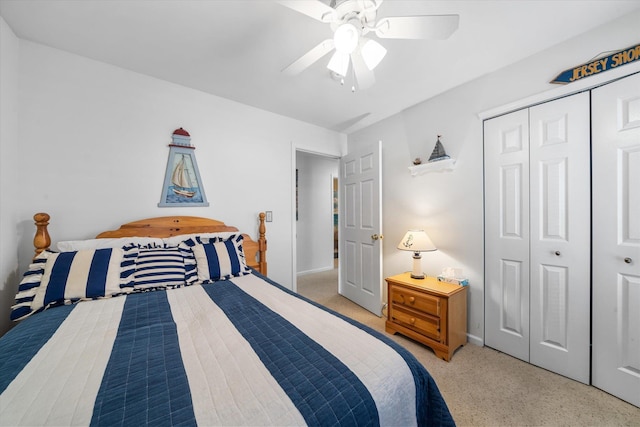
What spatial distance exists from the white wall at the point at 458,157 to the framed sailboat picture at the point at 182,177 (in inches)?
85.9

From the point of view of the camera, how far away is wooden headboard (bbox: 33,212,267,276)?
167 centimetres

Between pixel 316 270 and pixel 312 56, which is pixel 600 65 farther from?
pixel 316 270

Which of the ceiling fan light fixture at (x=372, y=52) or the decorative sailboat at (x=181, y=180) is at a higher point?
the ceiling fan light fixture at (x=372, y=52)

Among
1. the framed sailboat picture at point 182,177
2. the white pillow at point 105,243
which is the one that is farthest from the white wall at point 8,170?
the framed sailboat picture at point 182,177

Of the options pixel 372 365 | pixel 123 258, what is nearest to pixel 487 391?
pixel 372 365

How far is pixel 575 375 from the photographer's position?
5.51 ft

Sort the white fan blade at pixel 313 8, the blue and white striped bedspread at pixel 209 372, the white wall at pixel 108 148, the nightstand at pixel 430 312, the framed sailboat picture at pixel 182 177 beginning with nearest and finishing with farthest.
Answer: the blue and white striped bedspread at pixel 209 372, the white fan blade at pixel 313 8, the white wall at pixel 108 148, the nightstand at pixel 430 312, the framed sailboat picture at pixel 182 177

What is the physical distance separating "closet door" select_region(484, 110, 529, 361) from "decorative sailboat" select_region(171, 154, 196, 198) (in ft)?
9.21

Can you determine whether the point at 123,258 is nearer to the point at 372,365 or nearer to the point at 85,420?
the point at 85,420

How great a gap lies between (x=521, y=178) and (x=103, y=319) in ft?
9.70

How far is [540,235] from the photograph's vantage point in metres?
1.85

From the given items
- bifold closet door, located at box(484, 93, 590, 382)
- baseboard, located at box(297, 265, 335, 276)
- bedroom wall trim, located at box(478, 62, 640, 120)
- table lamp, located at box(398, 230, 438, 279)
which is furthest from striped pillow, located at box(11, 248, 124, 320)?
baseboard, located at box(297, 265, 335, 276)

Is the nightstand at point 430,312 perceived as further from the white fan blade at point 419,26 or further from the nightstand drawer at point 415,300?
the white fan blade at point 419,26

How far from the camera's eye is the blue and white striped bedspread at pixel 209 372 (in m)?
0.64
